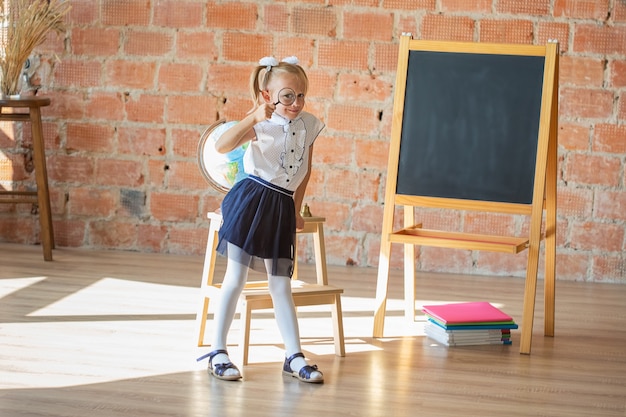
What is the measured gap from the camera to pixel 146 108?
5316 mm

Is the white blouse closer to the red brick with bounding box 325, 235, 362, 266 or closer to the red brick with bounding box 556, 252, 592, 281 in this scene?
the red brick with bounding box 325, 235, 362, 266

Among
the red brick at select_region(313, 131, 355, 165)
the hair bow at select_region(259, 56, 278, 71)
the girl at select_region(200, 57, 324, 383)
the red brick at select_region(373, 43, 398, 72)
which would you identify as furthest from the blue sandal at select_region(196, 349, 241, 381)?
the red brick at select_region(373, 43, 398, 72)

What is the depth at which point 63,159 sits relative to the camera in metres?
5.40

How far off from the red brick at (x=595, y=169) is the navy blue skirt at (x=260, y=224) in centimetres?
251

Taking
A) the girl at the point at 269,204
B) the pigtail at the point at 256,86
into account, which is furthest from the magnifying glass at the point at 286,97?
the pigtail at the point at 256,86

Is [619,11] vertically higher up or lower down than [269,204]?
higher up

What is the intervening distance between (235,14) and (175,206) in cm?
113

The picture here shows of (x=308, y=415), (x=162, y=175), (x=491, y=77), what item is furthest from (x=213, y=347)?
(x=162, y=175)

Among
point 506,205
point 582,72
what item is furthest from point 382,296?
point 582,72

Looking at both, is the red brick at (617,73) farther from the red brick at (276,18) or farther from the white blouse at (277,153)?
the white blouse at (277,153)

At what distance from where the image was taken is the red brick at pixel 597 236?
508cm

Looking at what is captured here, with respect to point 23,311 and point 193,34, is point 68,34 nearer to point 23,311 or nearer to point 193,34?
point 193,34

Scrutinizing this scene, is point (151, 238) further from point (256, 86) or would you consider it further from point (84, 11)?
point (256, 86)

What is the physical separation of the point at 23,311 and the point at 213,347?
1153 mm
